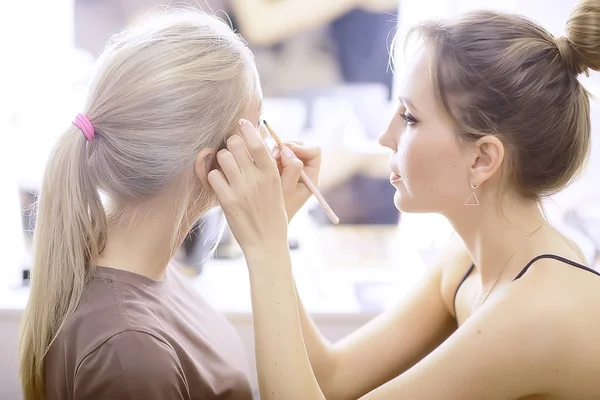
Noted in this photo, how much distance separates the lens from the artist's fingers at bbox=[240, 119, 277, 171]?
101cm

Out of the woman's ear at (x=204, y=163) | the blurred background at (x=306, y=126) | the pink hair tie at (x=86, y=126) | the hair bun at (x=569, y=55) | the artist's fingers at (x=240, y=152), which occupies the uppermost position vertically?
the hair bun at (x=569, y=55)

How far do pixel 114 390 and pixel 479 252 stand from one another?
65cm

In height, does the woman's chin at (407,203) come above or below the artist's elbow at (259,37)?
below

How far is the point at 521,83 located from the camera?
1025 millimetres

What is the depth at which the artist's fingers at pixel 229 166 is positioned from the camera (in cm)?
101

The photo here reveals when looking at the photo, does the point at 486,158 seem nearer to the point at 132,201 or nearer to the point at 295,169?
the point at 295,169

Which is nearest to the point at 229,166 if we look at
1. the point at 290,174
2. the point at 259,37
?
the point at 290,174

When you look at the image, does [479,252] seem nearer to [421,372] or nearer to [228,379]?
[421,372]

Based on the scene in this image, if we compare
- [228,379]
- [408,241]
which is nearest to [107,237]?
[228,379]

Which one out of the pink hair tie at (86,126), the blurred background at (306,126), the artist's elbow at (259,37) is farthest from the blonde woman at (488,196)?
the artist's elbow at (259,37)

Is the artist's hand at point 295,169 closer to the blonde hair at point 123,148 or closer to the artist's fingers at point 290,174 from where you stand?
the artist's fingers at point 290,174

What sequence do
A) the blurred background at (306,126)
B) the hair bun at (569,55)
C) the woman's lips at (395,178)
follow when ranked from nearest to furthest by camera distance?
1. the hair bun at (569,55)
2. the woman's lips at (395,178)
3. the blurred background at (306,126)

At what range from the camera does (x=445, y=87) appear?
106 centimetres

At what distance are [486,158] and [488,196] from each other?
0.08 meters
